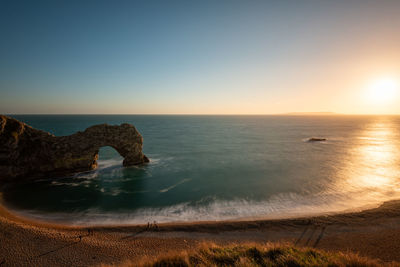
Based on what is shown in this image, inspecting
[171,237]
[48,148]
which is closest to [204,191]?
[171,237]

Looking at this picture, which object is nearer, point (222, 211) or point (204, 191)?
point (222, 211)

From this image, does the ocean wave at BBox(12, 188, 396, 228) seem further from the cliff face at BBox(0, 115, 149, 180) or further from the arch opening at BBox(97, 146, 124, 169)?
the arch opening at BBox(97, 146, 124, 169)

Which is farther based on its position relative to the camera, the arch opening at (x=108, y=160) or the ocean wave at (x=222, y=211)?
the arch opening at (x=108, y=160)

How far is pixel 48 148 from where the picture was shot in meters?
21.4

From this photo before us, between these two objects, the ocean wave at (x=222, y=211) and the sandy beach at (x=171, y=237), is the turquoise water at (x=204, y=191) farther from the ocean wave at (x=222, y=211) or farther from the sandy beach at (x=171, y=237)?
→ the sandy beach at (x=171, y=237)

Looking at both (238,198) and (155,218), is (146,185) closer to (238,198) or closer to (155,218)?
(155,218)

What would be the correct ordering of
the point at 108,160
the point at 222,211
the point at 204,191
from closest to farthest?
the point at 222,211
the point at 204,191
the point at 108,160

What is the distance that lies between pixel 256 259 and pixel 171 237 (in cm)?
647

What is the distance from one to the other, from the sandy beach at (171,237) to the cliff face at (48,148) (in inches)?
326

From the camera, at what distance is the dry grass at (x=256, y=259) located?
23.2ft

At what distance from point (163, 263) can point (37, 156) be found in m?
23.6

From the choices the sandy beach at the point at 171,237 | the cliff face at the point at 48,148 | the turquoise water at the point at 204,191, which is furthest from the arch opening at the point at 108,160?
the sandy beach at the point at 171,237

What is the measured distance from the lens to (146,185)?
848 inches

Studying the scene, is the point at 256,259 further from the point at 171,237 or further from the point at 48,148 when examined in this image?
the point at 48,148
